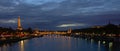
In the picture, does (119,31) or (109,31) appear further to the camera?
(109,31)

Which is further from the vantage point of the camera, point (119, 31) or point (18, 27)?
point (18, 27)

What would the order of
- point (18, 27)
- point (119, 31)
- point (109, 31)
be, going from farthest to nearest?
point (18, 27) → point (109, 31) → point (119, 31)

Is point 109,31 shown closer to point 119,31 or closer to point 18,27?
point 119,31

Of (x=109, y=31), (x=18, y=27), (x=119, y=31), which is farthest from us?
(x=18, y=27)

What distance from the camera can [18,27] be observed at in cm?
17438

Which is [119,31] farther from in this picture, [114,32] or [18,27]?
[18,27]

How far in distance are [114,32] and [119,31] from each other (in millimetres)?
5251

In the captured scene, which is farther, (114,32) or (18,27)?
(18,27)

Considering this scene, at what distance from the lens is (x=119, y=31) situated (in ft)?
323

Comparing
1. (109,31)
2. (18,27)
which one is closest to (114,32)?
(109,31)

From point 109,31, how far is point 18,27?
7801cm

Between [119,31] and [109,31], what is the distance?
9890mm

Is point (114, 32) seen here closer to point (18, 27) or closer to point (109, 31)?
point (109, 31)

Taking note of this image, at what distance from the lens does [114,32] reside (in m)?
104
